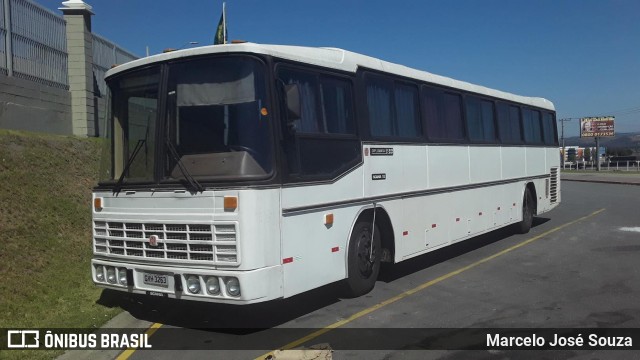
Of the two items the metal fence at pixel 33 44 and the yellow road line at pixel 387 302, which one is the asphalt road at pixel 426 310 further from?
the metal fence at pixel 33 44

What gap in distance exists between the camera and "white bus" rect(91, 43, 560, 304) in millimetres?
5738

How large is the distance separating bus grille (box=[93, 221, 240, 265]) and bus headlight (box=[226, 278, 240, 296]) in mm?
179

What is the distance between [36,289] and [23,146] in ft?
14.8

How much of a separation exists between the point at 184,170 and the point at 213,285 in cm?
125

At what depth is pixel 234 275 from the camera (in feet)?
18.3

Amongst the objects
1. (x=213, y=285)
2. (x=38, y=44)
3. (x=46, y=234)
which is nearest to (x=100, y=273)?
(x=213, y=285)

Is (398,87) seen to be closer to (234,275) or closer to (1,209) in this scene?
(234,275)

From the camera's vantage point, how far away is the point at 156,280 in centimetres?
608

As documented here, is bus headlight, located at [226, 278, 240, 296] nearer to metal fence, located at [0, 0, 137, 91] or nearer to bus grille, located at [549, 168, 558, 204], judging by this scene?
metal fence, located at [0, 0, 137, 91]

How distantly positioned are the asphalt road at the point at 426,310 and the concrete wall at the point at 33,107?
5462 mm

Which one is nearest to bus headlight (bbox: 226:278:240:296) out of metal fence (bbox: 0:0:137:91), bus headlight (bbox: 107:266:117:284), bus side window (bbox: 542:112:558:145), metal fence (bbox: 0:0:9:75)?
bus headlight (bbox: 107:266:117:284)

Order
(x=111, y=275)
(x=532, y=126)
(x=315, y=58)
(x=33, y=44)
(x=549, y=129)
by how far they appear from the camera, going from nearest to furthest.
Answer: (x=111, y=275)
(x=315, y=58)
(x=33, y=44)
(x=532, y=126)
(x=549, y=129)

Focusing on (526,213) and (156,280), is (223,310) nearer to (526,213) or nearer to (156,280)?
(156,280)

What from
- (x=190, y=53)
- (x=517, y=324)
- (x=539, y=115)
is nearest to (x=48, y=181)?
(x=190, y=53)
